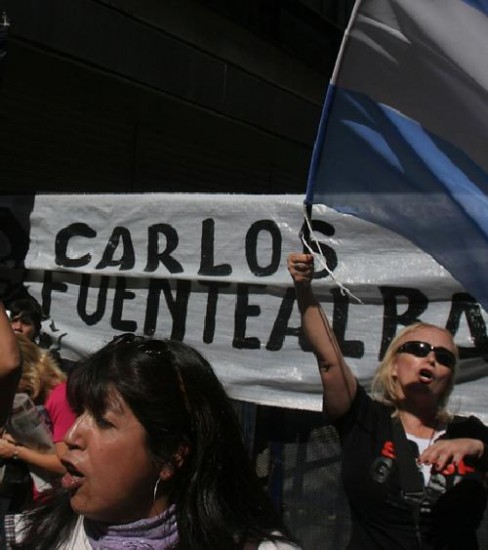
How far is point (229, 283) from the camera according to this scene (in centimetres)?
477

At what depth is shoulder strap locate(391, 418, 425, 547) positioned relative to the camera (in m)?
3.17

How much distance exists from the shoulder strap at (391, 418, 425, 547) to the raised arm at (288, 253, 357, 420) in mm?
234

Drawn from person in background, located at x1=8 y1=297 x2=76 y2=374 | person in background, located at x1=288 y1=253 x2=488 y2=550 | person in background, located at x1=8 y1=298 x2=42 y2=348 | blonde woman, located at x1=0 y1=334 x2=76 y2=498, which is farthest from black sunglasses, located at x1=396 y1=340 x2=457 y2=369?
person in background, located at x1=8 y1=298 x2=42 y2=348

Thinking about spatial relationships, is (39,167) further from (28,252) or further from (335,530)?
(335,530)

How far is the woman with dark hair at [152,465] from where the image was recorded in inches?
76.7

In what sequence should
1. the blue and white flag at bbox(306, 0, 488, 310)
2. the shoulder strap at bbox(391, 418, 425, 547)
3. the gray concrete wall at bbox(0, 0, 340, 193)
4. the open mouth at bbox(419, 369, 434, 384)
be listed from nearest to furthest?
1. the blue and white flag at bbox(306, 0, 488, 310)
2. the shoulder strap at bbox(391, 418, 425, 547)
3. the open mouth at bbox(419, 369, 434, 384)
4. the gray concrete wall at bbox(0, 0, 340, 193)

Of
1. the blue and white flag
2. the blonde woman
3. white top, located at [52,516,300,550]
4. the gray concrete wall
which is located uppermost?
the gray concrete wall

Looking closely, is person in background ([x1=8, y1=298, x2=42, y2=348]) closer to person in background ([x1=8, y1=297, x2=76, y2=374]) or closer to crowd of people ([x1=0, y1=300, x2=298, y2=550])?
person in background ([x1=8, y1=297, x2=76, y2=374])

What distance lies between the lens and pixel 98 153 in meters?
8.61

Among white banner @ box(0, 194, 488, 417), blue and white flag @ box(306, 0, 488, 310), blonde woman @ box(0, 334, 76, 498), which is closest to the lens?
blue and white flag @ box(306, 0, 488, 310)

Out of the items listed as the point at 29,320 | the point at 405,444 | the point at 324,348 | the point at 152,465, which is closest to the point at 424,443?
the point at 405,444

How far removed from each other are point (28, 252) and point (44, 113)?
2.94 metres

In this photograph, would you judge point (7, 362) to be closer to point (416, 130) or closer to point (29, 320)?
point (416, 130)

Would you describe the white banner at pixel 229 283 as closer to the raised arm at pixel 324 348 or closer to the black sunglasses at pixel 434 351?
the black sunglasses at pixel 434 351
